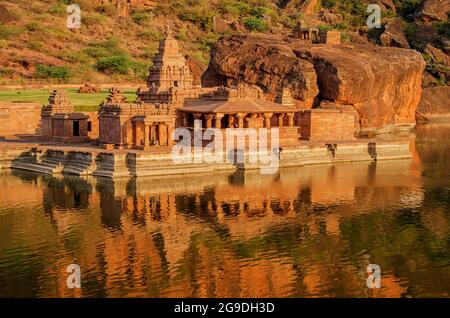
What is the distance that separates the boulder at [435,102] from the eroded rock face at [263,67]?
19128 millimetres

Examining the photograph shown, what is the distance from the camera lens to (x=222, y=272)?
74.8 feet

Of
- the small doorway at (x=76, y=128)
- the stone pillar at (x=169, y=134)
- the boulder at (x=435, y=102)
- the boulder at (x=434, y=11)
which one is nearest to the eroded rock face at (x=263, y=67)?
the small doorway at (x=76, y=128)

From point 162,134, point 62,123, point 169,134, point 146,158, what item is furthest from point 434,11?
point 146,158

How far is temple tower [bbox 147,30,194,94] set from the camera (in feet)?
164

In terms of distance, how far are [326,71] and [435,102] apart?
2235 centimetres

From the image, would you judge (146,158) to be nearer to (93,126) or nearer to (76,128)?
(76,128)

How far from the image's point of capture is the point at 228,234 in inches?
1081

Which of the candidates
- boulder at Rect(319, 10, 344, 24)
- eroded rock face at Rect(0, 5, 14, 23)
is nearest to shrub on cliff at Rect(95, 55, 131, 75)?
eroded rock face at Rect(0, 5, 14, 23)

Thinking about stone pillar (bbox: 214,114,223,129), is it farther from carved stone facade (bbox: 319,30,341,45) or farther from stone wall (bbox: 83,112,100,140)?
carved stone facade (bbox: 319,30,341,45)

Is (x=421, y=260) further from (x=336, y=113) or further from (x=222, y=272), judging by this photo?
(x=336, y=113)

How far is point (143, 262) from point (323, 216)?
28.9 ft

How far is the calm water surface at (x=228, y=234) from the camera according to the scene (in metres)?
21.8

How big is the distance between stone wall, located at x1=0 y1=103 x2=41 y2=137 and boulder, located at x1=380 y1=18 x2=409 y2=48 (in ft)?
167
